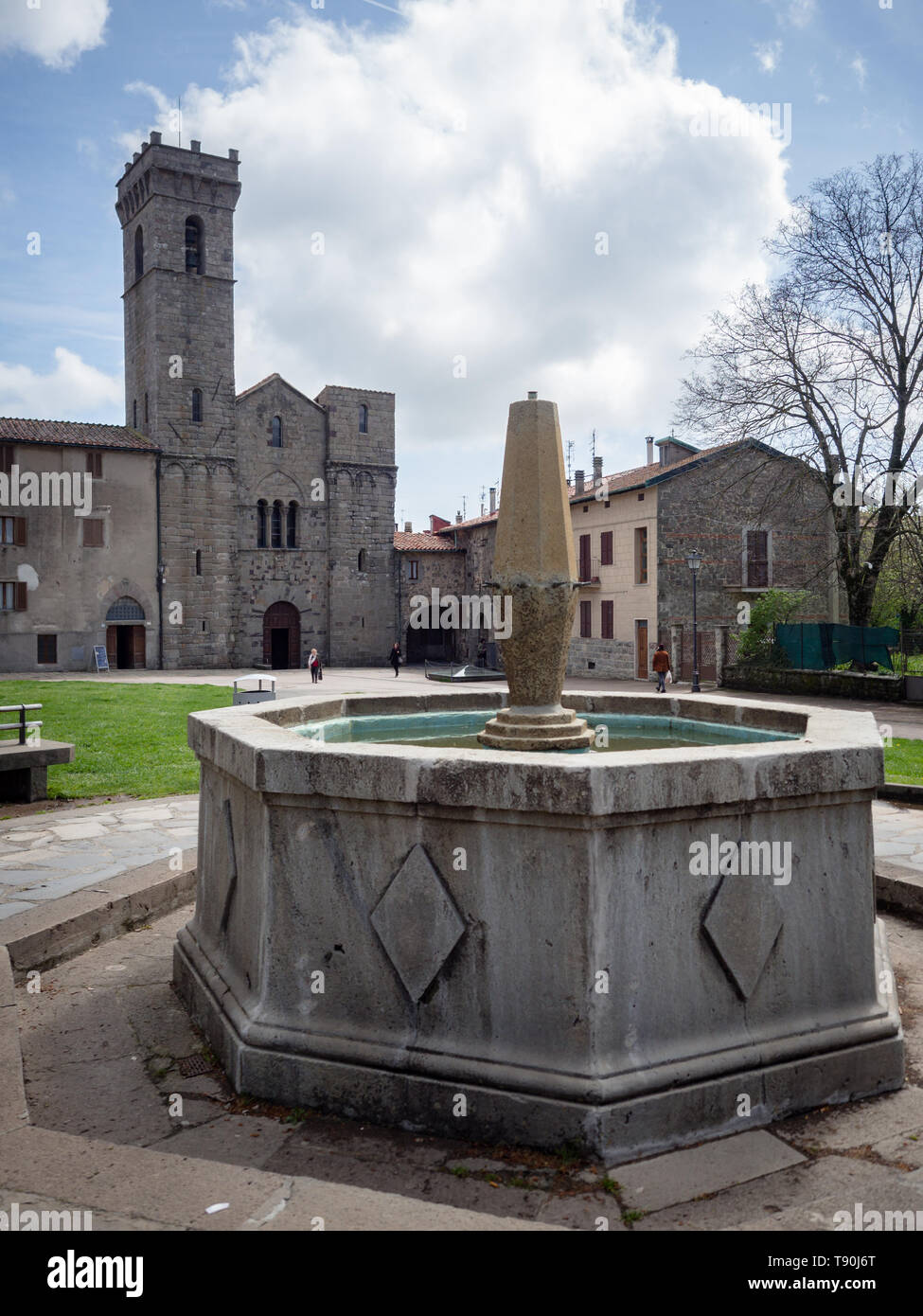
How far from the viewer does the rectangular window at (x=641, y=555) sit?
29.5 m

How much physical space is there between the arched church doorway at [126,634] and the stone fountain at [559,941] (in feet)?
110

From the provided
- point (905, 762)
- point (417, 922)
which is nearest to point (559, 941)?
point (417, 922)

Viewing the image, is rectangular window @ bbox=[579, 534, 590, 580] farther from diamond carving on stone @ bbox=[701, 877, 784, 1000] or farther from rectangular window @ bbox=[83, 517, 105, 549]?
diamond carving on stone @ bbox=[701, 877, 784, 1000]

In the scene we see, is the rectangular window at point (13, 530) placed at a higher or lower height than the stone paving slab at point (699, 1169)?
higher

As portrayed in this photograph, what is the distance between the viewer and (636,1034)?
3098mm

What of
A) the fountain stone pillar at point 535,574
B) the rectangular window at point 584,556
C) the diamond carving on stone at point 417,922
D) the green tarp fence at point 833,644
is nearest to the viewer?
the diamond carving on stone at point 417,922

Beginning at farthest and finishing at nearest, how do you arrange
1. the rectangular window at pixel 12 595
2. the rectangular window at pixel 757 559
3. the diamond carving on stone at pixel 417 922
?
the rectangular window at pixel 12 595 → the rectangular window at pixel 757 559 → the diamond carving on stone at pixel 417 922

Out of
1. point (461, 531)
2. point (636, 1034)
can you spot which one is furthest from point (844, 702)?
point (461, 531)

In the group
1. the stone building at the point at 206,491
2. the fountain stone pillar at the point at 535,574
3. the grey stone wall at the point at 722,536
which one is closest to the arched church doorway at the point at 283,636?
the stone building at the point at 206,491

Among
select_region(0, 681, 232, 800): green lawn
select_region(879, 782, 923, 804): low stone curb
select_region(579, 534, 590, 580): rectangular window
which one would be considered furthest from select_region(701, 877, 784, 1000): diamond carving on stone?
select_region(579, 534, 590, 580): rectangular window

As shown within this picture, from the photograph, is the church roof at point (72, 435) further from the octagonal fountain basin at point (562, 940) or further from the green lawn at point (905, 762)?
the octagonal fountain basin at point (562, 940)

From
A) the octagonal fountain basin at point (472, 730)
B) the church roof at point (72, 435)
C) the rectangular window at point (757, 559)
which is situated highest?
the church roof at point (72, 435)

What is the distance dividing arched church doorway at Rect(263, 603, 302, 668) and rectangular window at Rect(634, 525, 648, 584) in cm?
1581
